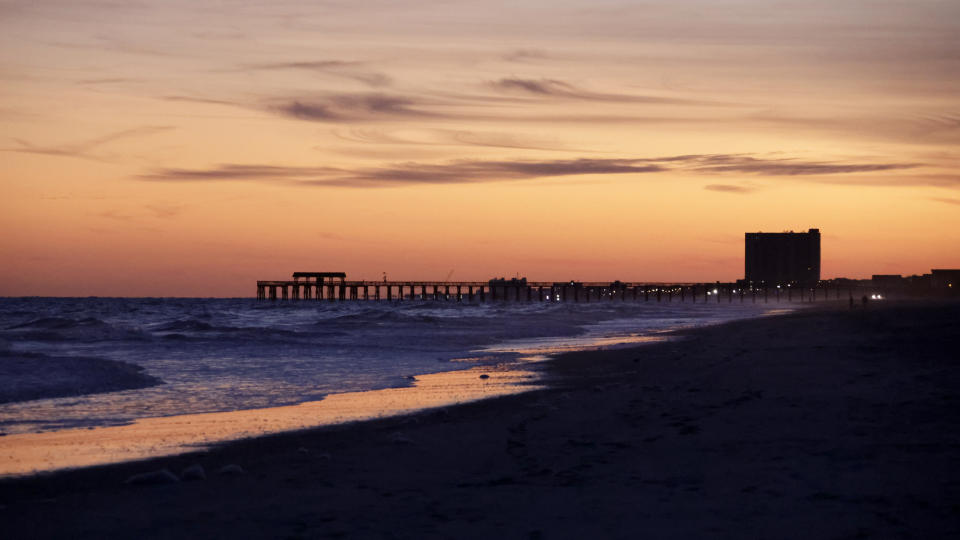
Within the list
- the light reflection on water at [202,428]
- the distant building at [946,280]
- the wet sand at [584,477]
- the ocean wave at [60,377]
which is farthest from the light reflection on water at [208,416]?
the distant building at [946,280]

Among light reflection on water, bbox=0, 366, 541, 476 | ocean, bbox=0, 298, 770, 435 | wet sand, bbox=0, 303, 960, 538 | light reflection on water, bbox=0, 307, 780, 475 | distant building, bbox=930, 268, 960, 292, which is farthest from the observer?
distant building, bbox=930, 268, 960, 292

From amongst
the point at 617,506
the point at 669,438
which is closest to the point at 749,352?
the point at 669,438

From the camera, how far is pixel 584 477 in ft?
23.2

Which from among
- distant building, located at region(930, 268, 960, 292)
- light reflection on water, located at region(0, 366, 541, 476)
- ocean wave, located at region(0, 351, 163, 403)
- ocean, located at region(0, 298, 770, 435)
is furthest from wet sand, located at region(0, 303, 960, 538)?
distant building, located at region(930, 268, 960, 292)

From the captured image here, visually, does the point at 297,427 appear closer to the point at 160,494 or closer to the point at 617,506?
the point at 160,494

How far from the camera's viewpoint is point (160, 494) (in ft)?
22.8

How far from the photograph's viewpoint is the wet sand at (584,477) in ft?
18.4

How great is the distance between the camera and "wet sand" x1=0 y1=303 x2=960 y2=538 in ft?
18.4

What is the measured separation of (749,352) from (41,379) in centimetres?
1495

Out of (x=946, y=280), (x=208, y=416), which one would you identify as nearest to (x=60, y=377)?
(x=208, y=416)

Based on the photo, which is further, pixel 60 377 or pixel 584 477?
pixel 60 377

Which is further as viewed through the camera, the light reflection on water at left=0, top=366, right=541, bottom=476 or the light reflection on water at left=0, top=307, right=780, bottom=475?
the light reflection on water at left=0, top=307, right=780, bottom=475

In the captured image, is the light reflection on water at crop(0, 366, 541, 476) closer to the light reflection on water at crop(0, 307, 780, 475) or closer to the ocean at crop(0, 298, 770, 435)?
the light reflection on water at crop(0, 307, 780, 475)

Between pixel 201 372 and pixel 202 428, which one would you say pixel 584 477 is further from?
pixel 201 372
